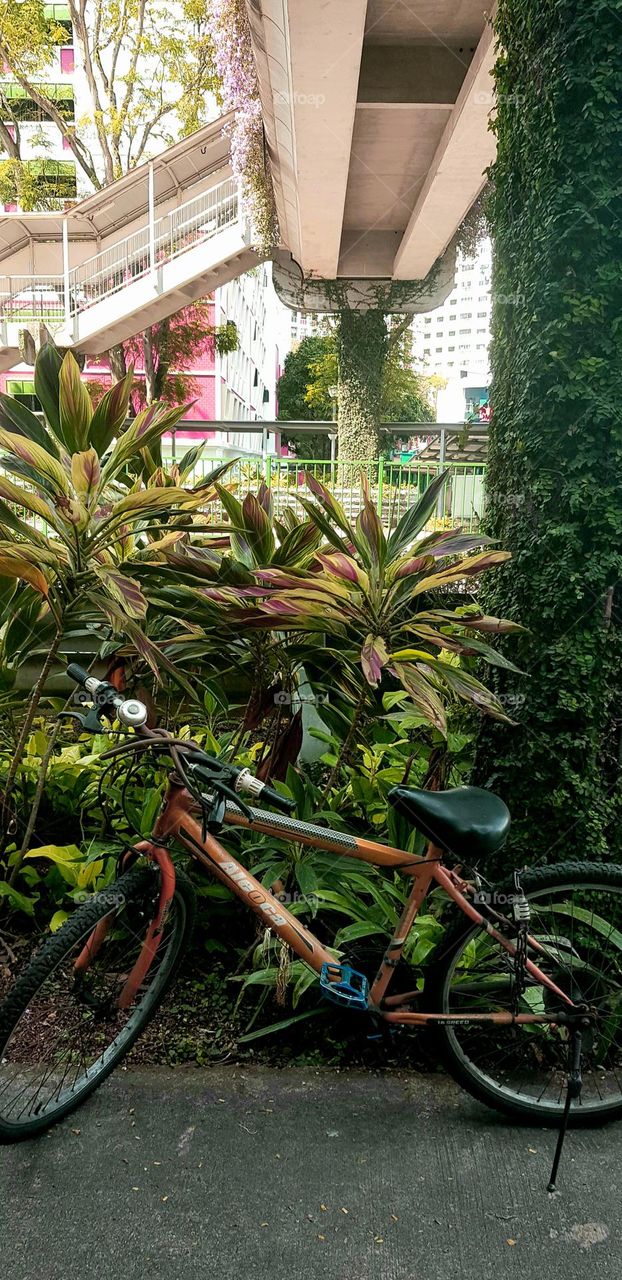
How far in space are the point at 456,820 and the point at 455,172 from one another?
1001 centimetres

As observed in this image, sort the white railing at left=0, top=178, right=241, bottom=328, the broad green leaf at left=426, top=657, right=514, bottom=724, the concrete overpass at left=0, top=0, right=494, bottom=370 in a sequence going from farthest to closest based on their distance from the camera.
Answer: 1. the white railing at left=0, top=178, right=241, bottom=328
2. the concrete overpass at left=0, top=0, right=494, bottom=370
3. the broad green leaf at left=426, top=657, right=514, bottom=724

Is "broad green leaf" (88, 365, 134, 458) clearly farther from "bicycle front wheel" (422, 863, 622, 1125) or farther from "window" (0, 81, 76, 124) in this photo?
"window" (0, 81, 76, 124)

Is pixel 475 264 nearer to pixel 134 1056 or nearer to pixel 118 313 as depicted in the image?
pixel 118 313

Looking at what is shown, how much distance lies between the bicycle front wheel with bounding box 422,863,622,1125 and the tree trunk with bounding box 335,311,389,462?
47.1ft

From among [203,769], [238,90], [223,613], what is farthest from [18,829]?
[238,90]

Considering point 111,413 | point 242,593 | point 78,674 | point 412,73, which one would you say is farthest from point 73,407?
point 412,73

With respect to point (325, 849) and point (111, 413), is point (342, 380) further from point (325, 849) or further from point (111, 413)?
point (325, 849)

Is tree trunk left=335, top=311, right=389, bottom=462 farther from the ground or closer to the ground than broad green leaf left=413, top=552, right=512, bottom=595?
farther from the ground

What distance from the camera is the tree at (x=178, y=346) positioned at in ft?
73.6

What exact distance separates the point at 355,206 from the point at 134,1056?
42.5 feet

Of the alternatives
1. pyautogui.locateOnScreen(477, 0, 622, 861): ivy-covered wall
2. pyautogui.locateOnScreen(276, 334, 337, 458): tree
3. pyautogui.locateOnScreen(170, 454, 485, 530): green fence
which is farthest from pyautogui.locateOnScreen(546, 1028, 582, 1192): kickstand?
pyautogui.locateOnScreen(276, 334, 337, 458): tree

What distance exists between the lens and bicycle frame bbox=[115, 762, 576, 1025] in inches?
79.6

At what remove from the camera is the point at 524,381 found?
2.28 metres

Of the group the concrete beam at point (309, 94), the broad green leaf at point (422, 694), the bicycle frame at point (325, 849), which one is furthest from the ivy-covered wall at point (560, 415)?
the concrete beam at point (309, 94)
